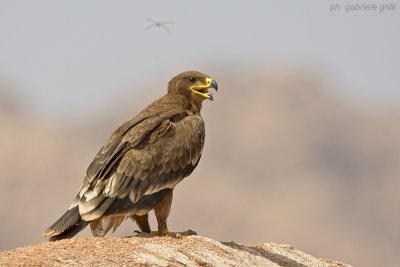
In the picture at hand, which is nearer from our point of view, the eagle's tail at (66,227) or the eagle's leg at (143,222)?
the eagle's tail at (66,227)

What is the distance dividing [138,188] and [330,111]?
468 ft

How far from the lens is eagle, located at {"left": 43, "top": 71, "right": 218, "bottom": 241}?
15938 millimetres

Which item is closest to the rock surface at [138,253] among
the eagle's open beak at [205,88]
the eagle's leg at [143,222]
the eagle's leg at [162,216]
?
the eagle's leg at [162,216]

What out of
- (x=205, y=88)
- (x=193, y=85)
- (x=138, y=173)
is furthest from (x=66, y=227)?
(x=205, y=88)

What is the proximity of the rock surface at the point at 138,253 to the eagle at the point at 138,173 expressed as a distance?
2.32ft

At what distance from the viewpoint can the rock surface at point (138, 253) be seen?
13961 millimetres

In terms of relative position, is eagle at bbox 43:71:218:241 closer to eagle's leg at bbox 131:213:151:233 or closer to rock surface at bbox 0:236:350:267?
eagle's leg at bbox 131:213:151:233

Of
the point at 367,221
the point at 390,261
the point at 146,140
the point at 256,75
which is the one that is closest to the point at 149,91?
the point at 256,75

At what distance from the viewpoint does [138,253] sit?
14711 mm

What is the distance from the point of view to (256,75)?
534ft

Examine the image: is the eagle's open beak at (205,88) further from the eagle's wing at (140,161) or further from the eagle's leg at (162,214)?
the eagle's leg at (162,214)

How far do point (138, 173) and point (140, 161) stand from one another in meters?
0.18

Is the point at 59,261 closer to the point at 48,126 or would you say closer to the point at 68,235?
the point at 68,235

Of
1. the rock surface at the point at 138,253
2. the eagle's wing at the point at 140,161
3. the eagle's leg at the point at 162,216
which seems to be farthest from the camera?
the eagle's leg at the point at 162,216
